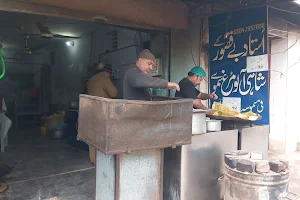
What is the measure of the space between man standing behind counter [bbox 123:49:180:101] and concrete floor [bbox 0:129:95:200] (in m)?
1.54

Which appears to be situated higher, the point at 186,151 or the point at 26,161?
the point at 186,151

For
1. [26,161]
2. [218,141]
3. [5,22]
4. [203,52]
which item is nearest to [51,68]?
[5,22]

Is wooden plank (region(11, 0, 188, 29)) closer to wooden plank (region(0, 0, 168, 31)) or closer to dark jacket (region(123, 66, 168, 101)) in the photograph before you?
wooden plank (region(0, 0, 168, 31))

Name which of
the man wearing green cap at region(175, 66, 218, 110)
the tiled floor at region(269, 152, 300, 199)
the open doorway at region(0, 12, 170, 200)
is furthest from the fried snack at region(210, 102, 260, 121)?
the open doorway at region(0, 12, 170, 200)

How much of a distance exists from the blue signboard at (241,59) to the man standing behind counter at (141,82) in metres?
2.02

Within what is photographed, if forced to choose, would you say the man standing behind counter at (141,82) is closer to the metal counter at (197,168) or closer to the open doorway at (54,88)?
the metal counter at (197,168)

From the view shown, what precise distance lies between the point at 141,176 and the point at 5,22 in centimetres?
576

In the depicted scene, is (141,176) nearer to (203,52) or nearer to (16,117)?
(203,52)

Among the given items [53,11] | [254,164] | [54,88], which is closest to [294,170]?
[254,164]

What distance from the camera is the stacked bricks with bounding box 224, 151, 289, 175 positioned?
7.28 ft

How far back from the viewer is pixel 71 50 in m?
9.07

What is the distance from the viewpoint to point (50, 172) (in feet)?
13.6

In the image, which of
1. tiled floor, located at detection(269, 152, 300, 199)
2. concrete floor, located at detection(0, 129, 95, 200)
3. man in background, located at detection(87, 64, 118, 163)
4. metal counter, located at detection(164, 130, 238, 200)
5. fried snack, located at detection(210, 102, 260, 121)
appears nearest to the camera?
metal counter, located at detection(164, 130, 238, 200)

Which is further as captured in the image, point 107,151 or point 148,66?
point 148,66
